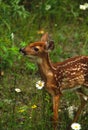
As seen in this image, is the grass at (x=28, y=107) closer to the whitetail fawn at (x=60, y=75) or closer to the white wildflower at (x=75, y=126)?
the whitetail fawn at (x=60, y=75)

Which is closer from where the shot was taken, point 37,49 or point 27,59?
point 37,49

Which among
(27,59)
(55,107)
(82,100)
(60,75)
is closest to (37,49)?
(60,75)

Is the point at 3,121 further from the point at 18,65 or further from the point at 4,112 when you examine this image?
the point at 18,65

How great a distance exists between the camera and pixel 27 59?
24.6 ft

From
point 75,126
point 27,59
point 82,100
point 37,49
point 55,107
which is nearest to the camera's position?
point 75,126

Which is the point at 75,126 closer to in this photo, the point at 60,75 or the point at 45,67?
the point at 60,75

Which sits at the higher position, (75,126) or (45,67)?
(45,67)

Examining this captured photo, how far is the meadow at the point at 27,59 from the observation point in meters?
6.70

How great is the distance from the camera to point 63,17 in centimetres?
938

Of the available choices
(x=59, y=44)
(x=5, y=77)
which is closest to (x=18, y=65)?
(x=5, y=77)

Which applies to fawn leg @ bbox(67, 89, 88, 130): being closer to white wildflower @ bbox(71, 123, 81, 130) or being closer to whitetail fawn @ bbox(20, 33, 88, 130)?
whitetail fawn @ bbox(20, 33, 88, 130)

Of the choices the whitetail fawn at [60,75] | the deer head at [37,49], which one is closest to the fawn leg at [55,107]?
the whitetail fawn at [60,75]

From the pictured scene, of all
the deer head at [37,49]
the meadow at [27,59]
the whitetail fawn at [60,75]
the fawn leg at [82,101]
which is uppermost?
the deer head at [37,49]

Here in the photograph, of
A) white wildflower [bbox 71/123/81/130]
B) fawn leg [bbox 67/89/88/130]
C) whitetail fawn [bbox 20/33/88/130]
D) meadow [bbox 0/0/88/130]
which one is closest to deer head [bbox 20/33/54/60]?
whitetail fawn [bbox 20/33/88/130]
